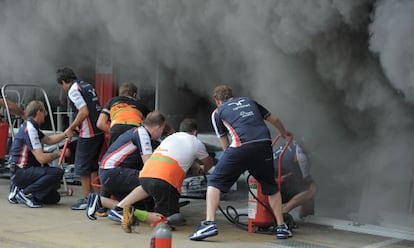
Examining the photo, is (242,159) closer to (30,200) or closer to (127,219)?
(127,219)

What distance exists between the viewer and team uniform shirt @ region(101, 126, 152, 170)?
6055 mm

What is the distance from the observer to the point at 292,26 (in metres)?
→ 6.18

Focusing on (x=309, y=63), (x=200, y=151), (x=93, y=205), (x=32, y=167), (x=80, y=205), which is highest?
(x=309, y=63)

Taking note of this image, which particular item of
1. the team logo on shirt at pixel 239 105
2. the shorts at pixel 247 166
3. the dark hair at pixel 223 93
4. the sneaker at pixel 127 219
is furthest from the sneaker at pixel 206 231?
the dark hair at pixel 223 93

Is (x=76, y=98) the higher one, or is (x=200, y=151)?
(x=76, y=98)

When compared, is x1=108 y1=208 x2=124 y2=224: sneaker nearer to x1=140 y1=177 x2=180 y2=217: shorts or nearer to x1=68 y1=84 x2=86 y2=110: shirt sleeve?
x1=140 y1=177 x2=180 y2=217: shorts

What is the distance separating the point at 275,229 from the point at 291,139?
0.85 metres

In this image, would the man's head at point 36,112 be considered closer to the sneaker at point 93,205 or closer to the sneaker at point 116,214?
the sneaker at point 93,205

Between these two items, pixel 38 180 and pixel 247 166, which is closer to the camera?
pixel 247 166

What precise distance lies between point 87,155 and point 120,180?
3.86 ft

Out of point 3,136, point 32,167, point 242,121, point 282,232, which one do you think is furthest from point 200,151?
point 3,136

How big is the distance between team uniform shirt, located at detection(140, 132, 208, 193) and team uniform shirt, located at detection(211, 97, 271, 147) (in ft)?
1.19

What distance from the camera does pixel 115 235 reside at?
562cm

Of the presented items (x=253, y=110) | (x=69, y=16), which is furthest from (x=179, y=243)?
(x=69, y=16)
